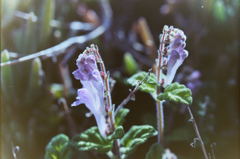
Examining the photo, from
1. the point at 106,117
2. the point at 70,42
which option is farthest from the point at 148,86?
the point at 70,42

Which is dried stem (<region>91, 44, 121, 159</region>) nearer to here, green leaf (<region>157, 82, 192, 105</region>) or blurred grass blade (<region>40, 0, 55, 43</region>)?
green leaf (<region>157, 82, 192, 105</region>)

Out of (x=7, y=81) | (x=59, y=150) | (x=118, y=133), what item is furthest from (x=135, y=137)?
(x=7, y=81)

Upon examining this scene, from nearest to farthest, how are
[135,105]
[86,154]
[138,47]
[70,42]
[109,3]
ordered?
1. [86,154]
2. [135,105]
3. [70,42]
4. [138,47]
5. [109,3]

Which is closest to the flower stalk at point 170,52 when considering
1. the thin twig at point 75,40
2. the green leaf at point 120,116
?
the green leaf at point 120,116

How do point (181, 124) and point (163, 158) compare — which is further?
point (181, 124)

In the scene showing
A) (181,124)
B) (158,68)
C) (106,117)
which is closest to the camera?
(158,68)

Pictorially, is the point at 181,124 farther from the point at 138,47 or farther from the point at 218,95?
the point at 138,47

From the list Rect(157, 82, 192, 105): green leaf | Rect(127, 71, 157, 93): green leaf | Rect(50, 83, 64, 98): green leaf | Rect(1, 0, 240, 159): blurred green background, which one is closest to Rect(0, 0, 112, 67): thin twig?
Rect(1, 0, 240, 159): blurred green background
